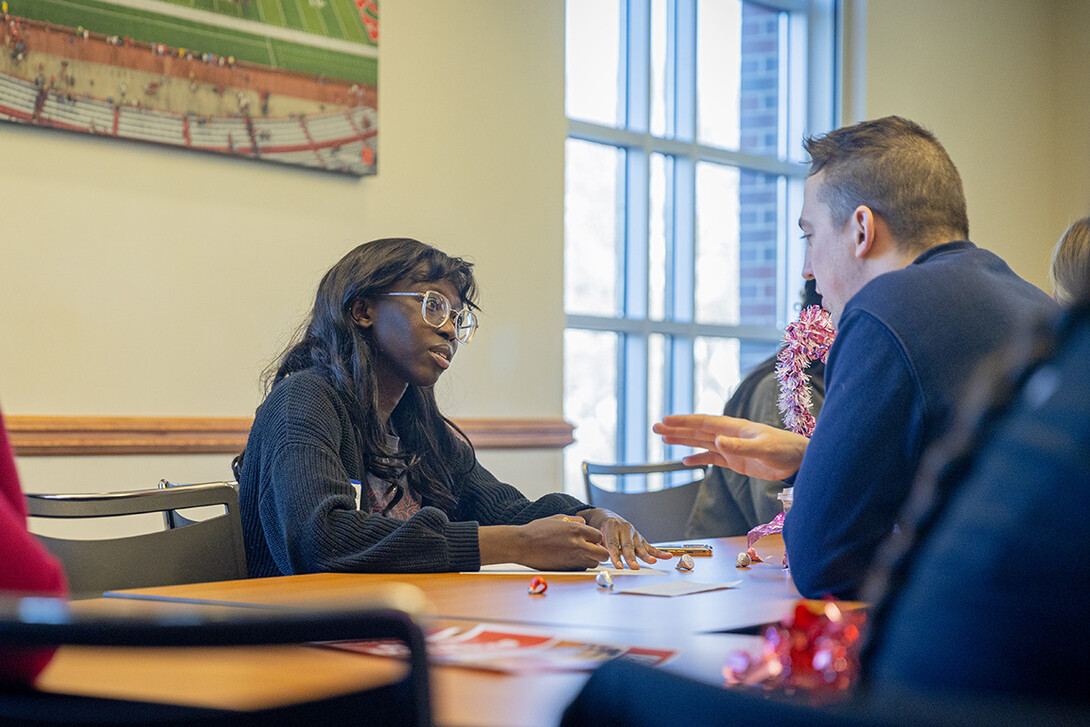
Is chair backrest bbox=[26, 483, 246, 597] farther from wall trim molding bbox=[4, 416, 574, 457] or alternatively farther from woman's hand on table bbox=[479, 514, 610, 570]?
wall trim molding bbox=[4, 416, 574, 457]

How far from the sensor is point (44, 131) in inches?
132

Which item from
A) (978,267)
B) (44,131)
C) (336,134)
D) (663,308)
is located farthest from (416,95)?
(978,267)

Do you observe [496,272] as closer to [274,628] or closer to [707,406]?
[707,406]

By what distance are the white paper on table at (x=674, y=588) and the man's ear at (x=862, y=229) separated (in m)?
0.65

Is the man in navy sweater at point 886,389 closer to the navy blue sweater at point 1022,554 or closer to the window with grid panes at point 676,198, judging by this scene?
the navy blue sweater at point 1022,554

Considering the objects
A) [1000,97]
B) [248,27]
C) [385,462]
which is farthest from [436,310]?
[1000,97]

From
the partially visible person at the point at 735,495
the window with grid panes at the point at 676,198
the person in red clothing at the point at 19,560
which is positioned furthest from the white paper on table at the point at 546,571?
the window with grid panes at the point at 676,198

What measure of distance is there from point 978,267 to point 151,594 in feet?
4.45

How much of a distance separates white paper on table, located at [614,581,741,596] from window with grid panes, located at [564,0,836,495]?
310 cm

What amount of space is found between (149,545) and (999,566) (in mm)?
1710

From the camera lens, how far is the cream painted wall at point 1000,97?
6121 mm

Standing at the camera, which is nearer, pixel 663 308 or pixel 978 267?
pixel 978 267

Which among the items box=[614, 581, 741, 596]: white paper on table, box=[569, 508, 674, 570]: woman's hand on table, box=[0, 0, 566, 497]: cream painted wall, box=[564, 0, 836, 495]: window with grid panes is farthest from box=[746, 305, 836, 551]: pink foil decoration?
box=[564, 0, 836, 495]: window with grid panes

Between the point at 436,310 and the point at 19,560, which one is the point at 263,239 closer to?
the point at 436,310
